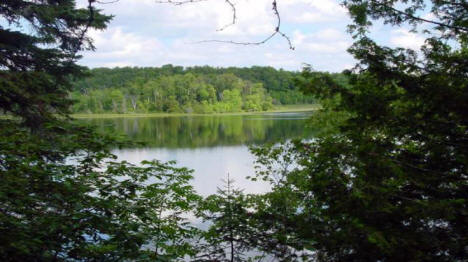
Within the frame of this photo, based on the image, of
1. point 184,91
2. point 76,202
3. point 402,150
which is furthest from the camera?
point 184,91

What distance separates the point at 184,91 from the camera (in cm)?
8600

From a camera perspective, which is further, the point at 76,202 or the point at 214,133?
the point at 214,133

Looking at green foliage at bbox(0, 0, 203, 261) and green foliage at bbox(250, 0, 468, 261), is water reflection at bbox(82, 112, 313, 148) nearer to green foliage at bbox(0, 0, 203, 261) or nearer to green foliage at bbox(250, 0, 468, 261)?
green foliage at bbox(0, 0, 203, 261)

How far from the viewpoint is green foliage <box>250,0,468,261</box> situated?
9.86 ft

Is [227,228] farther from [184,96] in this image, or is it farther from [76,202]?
[184,96]

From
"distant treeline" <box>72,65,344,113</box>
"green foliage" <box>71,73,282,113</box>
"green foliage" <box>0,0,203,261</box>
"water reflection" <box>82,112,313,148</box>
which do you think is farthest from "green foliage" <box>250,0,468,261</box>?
"green foliage" <box>71,73,282,113</box>

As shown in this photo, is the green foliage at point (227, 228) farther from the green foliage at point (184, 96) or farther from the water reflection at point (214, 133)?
the green foliage at point (184, 96)

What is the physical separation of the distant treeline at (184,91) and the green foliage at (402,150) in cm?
7541

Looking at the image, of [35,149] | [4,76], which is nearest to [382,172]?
[35,149]

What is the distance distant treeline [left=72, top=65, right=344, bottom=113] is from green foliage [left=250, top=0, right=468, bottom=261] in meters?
75.4

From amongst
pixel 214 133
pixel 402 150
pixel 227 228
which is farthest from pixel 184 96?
pixel 402 150

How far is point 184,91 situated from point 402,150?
8347 cm

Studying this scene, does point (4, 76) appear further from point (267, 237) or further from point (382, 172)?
point (382, 172)

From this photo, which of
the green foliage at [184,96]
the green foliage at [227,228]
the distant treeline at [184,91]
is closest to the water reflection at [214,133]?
the green foliage at [227,228]
